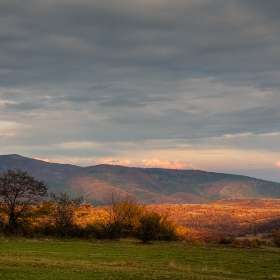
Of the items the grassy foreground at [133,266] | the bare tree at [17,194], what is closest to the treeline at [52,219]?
the bare tree at [17,194]

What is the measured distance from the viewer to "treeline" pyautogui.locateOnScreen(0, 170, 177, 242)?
4719 cm

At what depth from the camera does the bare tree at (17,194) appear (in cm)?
4716

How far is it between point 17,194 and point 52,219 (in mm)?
5302

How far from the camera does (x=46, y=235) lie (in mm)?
47750

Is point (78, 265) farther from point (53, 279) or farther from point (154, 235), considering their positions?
point (154, 235)

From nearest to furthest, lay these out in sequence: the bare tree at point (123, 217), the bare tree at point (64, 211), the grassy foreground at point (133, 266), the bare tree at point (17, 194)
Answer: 1. the grassy foreground at point (133, 266)
2. the bare tree at point (17, 194)
3. the bare tree at point (64, 211)
4. the bare tree at point (123, 217)

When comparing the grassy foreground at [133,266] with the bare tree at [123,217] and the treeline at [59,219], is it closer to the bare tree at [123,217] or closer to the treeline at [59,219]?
the treeline at [59,219]

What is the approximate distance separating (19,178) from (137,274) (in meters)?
30.8

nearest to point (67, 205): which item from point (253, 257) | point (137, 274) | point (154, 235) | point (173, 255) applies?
point (154, 235)

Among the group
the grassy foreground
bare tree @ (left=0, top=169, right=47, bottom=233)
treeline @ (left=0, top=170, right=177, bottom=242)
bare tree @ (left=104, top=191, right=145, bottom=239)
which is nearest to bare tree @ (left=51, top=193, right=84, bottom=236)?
treeline @ (left=0, top=170, right=177, bottom=242)

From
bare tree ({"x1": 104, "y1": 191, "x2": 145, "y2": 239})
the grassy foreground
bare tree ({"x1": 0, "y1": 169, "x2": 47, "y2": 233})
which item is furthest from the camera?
bare tree ({"x1": 104, "y1": 191, "x2": 145, "y2": 239})

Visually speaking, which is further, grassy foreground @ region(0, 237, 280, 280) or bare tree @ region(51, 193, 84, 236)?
bare tree @ region(51, 193, 84, 236)

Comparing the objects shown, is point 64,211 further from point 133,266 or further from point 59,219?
point 133,266

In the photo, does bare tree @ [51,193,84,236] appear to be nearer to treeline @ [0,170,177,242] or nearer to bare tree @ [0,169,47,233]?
treeline @ [0,170,177,242]
